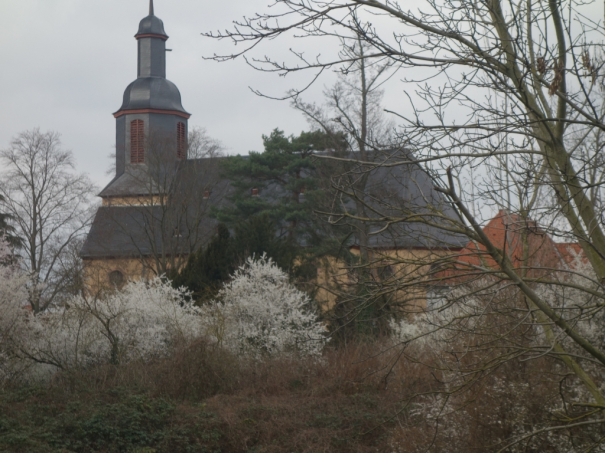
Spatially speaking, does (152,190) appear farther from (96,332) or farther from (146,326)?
(96,332)

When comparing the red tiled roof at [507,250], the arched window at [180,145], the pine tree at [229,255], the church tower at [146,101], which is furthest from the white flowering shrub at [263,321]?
the church tower at [146,101]

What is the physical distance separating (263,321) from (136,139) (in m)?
30.9

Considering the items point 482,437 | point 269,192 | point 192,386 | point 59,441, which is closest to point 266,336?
point 192,386

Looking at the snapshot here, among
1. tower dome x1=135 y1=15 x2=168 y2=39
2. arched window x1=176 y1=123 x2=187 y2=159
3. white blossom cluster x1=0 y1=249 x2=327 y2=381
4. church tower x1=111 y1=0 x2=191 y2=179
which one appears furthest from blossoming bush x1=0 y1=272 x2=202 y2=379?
tower dome x1=135 y1=15 x2=168 y2=39

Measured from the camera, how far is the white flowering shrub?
1625 centimetres

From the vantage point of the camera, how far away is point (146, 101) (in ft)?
146

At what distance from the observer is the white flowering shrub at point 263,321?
16.2m

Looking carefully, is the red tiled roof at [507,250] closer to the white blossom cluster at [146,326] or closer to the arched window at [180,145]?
the white blossom cluster at [146,326]

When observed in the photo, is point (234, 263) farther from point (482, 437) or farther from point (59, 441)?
point (482, 437)

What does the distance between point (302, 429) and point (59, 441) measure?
3.85m

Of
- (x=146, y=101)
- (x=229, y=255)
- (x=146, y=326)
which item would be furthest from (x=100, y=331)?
(x=146, y=101)

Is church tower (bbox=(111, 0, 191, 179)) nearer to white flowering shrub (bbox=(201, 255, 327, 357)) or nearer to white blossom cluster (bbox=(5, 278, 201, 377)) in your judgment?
white flowering shrub (bbox=(201, 255, 327, 357))

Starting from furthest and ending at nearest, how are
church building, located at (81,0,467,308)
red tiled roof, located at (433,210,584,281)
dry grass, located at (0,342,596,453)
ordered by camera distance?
church building, located at (81,0,467,308), dry grass, located at (0,342,596,453), red tiled roof, located at (433,210,584,281)

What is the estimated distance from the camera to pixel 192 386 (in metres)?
13.7
